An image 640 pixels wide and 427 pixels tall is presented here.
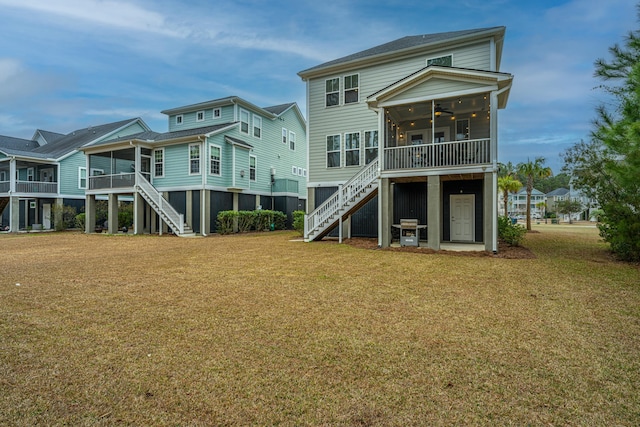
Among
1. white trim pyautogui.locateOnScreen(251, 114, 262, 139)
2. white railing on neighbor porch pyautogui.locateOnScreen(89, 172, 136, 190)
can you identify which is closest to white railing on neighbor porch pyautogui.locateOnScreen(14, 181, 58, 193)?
white railing on neighbor porch pyautogui.locateOnScreen(89, 172, 136, 190)

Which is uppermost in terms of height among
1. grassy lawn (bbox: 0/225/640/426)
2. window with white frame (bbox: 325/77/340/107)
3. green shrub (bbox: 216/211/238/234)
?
window with white frame (bbox: 325/77/340/107)

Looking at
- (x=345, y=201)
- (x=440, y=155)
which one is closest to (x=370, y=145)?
(x=345, y=201)

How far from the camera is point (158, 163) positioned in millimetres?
20656

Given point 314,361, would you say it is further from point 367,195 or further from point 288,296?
point 367,195

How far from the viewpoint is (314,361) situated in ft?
10.5

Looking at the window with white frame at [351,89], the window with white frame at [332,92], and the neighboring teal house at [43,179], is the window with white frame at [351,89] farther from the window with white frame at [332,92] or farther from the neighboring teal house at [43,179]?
the neighboring teal house at [43,179]

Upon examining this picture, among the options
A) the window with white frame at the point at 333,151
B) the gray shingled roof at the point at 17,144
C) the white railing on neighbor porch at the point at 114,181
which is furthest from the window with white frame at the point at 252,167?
the gray shingled roof at the point at 17,144

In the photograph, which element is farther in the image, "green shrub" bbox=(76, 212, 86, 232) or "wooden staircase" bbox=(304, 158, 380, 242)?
"green shrub" bbox=(76, 212, 86, 232)

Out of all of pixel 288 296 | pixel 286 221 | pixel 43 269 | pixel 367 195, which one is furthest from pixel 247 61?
pixel 288 296

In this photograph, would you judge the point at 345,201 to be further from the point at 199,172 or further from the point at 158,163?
the point at 158,163

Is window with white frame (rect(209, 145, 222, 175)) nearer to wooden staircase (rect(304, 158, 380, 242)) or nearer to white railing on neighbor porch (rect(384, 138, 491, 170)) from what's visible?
wooden staircase (rect(304, 158, 380, 242))

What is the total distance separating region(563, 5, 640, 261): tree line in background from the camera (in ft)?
25.6

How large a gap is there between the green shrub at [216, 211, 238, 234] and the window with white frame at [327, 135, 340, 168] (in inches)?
280

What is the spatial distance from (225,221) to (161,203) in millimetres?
3763
